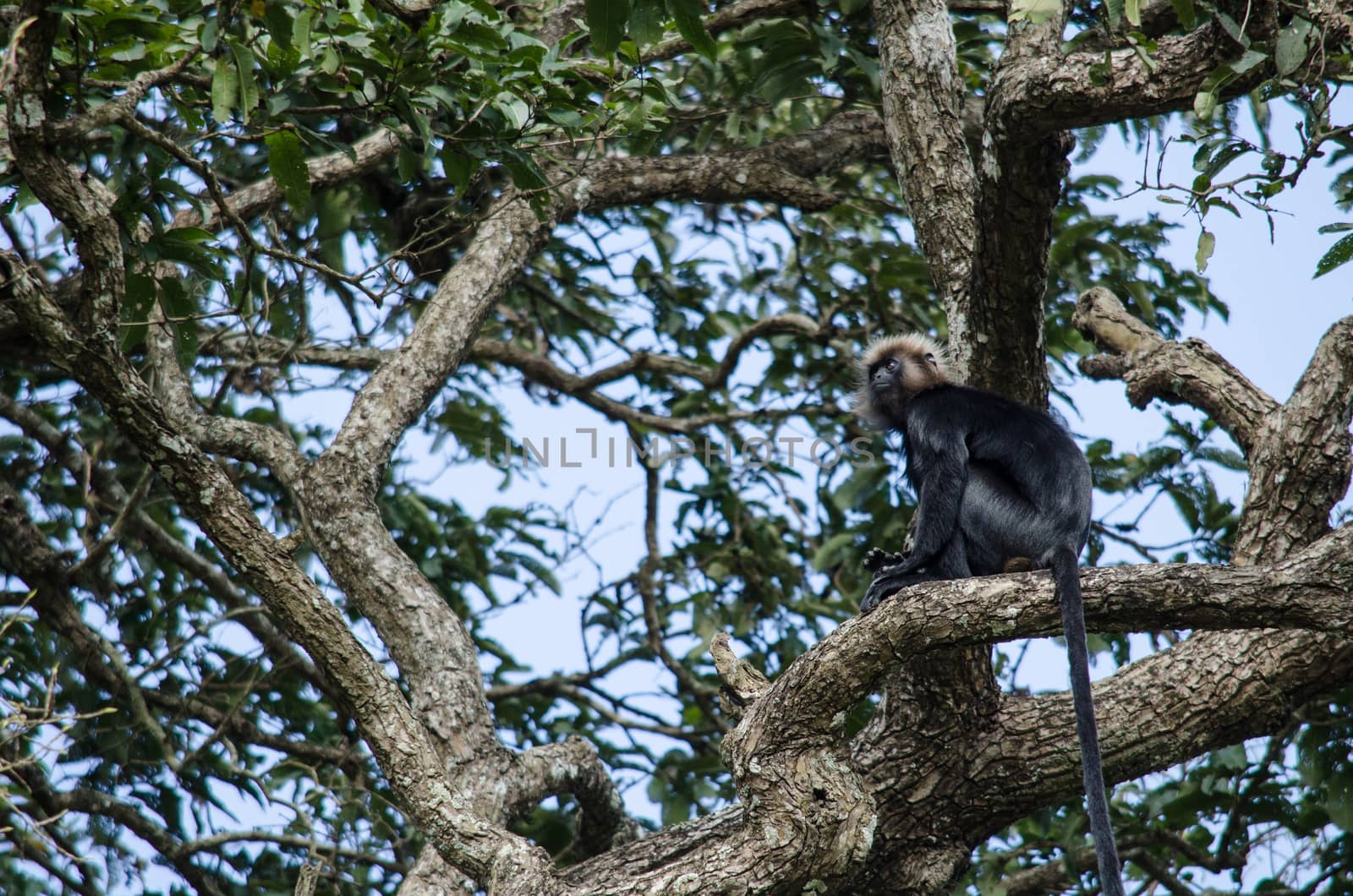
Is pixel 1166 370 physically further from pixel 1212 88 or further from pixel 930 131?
pixel 1212 88

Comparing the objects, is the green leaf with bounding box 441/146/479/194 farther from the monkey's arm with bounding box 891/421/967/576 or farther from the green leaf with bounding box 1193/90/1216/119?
the green leaf with bounding box 1193/90/1216/119

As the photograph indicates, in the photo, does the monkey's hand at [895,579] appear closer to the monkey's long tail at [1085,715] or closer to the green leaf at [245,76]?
the monkey's long tail at [1085,715]

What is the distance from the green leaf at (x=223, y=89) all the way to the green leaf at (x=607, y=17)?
0.93 m

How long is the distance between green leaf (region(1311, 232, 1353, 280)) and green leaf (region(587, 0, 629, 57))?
1.62m

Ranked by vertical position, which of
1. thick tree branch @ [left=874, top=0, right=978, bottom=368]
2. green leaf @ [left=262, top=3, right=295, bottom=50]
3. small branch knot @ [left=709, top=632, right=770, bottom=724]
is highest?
thick tree branch @ [left=874, top=0, right=978, bottom=368]

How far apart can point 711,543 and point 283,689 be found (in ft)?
5.54

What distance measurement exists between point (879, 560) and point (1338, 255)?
4.51 feet

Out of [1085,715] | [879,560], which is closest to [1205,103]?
[1085,715]

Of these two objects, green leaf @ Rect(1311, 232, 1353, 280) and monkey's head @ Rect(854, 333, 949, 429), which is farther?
monkey's head @ Rect(854, 333, 949, 429)

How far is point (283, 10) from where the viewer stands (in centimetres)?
267

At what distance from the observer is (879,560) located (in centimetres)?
354

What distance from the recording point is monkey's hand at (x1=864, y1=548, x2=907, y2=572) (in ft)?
11.5

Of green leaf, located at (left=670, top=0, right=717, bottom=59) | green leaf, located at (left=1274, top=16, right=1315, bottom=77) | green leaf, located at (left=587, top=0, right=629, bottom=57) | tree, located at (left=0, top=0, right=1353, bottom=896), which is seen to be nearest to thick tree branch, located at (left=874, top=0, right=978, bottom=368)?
tree, located at (left=0, top=0, right=1353, bottom=896)

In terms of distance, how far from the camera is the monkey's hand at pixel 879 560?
3514mm
